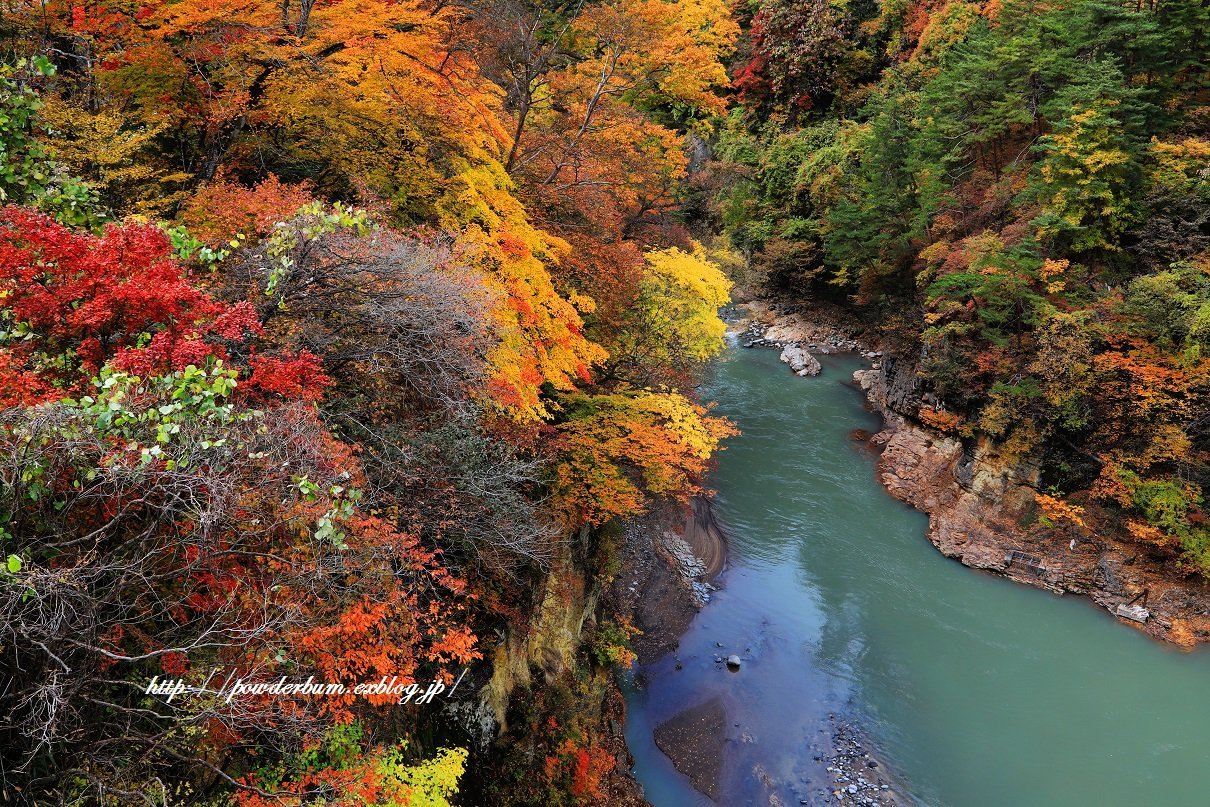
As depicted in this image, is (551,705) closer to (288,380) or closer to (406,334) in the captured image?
(406,334)

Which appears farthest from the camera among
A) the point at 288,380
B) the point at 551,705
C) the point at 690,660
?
the point at 690,660

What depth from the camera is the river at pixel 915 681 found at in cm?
1234

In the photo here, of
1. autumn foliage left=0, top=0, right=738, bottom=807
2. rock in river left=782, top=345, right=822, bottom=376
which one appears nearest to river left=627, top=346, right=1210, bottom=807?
autumn foliage left=0, top=0, right=738, bottom=807

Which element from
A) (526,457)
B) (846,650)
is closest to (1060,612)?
(846,650)

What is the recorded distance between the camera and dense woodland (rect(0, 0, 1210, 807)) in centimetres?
435

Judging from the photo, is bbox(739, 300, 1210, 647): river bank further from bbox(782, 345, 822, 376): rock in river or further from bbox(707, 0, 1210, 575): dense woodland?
bbox(782, 345, 822, 376): rock in river

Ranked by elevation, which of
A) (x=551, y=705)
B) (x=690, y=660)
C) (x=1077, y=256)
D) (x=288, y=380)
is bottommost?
(x=690, y=660)

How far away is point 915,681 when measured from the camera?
14.6m

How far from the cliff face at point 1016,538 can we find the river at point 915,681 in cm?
53

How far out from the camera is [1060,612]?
1652 centimetres

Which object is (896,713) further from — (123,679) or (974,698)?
(123,679)

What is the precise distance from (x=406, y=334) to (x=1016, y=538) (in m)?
19.6

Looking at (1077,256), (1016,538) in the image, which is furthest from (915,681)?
(1077,256)

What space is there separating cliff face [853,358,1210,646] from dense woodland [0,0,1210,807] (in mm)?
831
